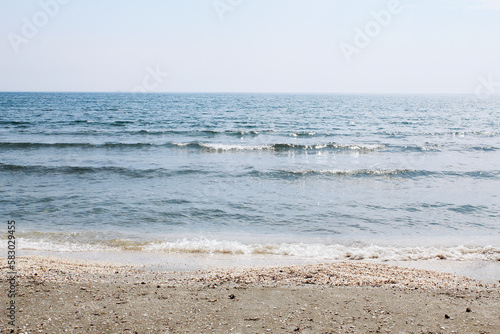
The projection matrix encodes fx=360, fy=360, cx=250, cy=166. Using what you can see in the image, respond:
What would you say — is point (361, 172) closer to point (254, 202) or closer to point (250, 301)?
point (254, 202)

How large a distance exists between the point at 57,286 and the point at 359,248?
6616mm

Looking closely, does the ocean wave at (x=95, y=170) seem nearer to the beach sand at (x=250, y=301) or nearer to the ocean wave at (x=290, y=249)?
the ocean wave at (x=290, y=249)

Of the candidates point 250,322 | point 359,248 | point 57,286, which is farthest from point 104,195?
point 250,322

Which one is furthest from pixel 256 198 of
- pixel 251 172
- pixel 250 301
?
pixel 250 301

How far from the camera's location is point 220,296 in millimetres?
5457

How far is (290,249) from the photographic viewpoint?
8766 mm

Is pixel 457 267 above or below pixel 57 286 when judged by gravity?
below

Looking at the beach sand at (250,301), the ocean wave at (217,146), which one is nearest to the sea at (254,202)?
the ocean wave at (217,146)

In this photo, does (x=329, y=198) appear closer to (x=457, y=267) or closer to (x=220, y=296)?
(x=457, y=267)

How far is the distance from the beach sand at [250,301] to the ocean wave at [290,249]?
1.45 metres

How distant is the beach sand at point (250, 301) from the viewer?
15.1 ft

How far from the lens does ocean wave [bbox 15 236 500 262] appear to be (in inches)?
330

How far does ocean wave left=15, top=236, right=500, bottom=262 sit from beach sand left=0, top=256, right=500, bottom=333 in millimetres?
1450

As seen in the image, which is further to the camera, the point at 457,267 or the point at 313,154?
the point at 313,154
